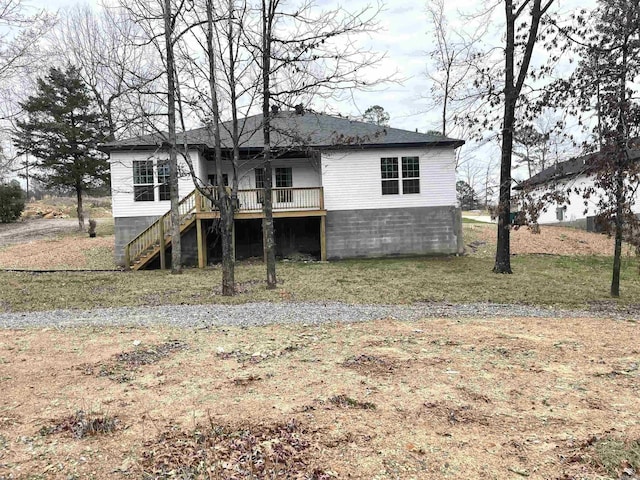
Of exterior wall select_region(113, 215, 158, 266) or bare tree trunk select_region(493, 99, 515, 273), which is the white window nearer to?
exterior wall select_region(113, 215, 158, 266)

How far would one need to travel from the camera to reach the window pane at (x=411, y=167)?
17625 millimetres

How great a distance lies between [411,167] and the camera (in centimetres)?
1766

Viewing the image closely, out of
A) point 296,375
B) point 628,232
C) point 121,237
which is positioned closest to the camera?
point 296,375

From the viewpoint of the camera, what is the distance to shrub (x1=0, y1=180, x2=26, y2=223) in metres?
29.3

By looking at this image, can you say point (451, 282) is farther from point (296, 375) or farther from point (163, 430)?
point (163, 430)

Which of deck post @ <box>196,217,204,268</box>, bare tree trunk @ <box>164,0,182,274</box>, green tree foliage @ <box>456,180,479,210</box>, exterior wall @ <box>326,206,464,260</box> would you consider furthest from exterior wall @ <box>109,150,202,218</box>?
green tree foliage @ <box>456,180,479,210</box>

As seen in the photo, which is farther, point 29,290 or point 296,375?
point 29,290

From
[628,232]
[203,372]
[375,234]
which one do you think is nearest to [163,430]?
[203,372]

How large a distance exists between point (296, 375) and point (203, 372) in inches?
41.5

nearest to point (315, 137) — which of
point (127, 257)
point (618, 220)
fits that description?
point (127, 257)

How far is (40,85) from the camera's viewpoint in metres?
24.5

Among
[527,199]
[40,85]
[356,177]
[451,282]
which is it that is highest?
[40,85]

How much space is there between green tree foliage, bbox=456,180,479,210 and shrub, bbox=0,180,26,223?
4523 cm

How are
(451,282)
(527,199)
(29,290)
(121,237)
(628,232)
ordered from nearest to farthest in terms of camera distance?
(628,232) < (527,199) < (29,290) < (451,282) < (121,237)
